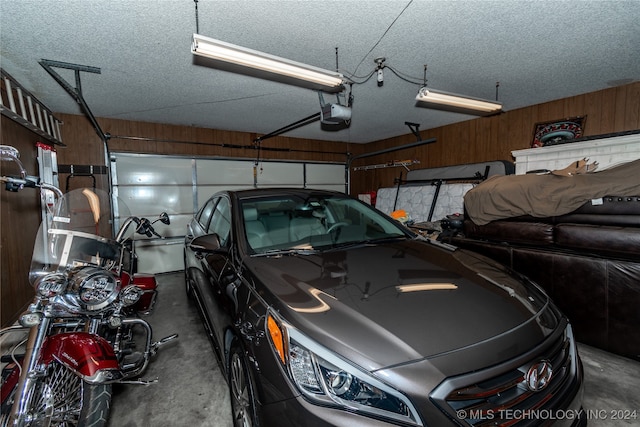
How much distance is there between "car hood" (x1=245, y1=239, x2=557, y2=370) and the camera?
92cm

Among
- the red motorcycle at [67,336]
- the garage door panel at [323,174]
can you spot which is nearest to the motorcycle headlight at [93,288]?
the red motorcycle at [67,336]

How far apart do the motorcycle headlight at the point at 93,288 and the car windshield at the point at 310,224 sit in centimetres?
76

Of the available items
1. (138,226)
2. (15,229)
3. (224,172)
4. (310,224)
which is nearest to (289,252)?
(310,224)

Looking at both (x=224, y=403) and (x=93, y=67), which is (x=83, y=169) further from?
(x=224, y=403)

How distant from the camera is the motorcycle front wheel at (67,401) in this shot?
50.0 inches

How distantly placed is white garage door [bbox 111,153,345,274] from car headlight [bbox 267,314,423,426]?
4.99m

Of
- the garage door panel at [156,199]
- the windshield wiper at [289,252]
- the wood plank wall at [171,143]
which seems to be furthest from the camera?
the garage door panel at [156,199]

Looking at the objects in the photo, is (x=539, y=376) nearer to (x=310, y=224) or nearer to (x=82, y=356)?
(x=310, y=224)

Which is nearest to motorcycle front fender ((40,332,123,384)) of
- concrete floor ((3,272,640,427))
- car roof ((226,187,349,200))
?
concrete floor ((3,272,640,427))

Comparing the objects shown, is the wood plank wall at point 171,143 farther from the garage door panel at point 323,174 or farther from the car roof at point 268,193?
the car roof at point 268,193

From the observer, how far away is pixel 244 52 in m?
2.13

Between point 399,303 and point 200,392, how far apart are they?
169 centimetres

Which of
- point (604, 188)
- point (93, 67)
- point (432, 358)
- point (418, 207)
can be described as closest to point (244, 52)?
point (93, 67)

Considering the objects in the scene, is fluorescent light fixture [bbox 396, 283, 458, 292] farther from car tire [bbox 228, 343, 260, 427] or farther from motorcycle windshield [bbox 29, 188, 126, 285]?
motorcycle windshield [bbox 29, 188, 126, 285]
